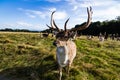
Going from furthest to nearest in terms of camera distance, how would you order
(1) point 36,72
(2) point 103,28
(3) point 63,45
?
(2) point 103,28 → (1) point 36,72 → (3) point 63,45

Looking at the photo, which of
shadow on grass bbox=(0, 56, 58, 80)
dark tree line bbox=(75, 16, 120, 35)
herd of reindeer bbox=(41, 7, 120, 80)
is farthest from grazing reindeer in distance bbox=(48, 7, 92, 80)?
dark tree line bbox=(75, 16, 120, 35)

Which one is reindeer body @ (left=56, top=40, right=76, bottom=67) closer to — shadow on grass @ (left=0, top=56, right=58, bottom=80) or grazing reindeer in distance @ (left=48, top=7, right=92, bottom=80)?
grazing reindeer in distance @ (left=48, top=7, right=92, bottom=80)

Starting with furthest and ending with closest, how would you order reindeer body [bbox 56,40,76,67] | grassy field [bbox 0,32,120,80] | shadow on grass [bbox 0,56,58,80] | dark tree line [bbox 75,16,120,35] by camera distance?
dark tree line [bbox 75,16,120,35] → grassy field [bbox 0,32,120,80] → shadow on grass [bbox 0,56,58,80] → reindeer body [bbox 56,40,76,67]

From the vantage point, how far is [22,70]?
1455 cm

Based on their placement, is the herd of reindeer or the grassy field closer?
the herd of reindeer

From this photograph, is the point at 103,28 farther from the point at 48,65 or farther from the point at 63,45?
the point at 63,45

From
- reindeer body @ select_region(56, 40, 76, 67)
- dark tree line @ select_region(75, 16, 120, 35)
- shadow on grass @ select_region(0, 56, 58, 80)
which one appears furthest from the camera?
dark tree line @ select_region(75, 16, 120, 35)

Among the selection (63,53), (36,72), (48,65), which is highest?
(63,53)

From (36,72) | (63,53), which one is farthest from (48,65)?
(63,53)

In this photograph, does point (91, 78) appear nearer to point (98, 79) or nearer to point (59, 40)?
point (98, 79)

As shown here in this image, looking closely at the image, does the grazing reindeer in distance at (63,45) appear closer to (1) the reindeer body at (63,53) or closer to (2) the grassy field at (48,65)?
(1) the reindeer body at (63,53)

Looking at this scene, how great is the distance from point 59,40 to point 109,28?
72.4 metres

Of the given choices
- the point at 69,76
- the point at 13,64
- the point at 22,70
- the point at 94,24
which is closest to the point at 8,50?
the point at 13,64

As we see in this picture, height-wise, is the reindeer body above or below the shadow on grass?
above
